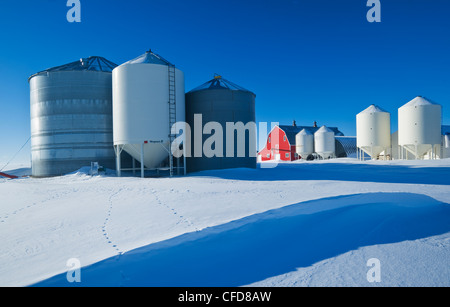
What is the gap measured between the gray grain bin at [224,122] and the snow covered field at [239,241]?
10409 mm

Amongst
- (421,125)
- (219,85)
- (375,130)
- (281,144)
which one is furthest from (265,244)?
(281,144)

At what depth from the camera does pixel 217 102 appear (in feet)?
61.1

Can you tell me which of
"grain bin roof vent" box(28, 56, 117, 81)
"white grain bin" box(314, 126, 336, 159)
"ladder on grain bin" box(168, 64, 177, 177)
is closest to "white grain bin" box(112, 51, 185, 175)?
"ladder on grain bin" box(168, 64, 177, 177)

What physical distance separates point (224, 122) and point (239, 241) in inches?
547

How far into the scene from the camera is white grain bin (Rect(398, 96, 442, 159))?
80.3 feet

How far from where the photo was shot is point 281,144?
4419 cm

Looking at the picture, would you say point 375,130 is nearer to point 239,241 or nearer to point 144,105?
point 144,105

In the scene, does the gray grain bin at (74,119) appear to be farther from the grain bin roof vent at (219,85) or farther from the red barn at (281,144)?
the red barn at (281,144)

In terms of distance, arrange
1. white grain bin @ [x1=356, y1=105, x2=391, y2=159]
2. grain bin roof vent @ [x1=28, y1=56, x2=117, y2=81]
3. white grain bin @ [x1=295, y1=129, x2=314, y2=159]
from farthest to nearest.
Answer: white grain bin @ [x1=295, y1=129, x2=314, y2=159], white grain bin @ [x1=356, y1=105, x2=391, y2=159], grain bin roof vent @ [x1=28, y1=56, x2=117, y2=81]

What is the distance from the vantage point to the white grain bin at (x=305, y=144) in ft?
134

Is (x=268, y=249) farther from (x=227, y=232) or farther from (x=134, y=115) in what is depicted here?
(x=134, y=115)

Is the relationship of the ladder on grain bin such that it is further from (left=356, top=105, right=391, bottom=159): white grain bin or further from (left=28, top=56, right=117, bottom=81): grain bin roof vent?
(left=356, top=105, right=391, bottom=159): white grain bin

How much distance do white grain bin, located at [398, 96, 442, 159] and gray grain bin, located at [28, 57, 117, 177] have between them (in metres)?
24.8

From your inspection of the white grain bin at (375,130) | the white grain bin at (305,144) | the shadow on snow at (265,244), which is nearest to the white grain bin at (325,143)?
the white grain bin at (305,144)
